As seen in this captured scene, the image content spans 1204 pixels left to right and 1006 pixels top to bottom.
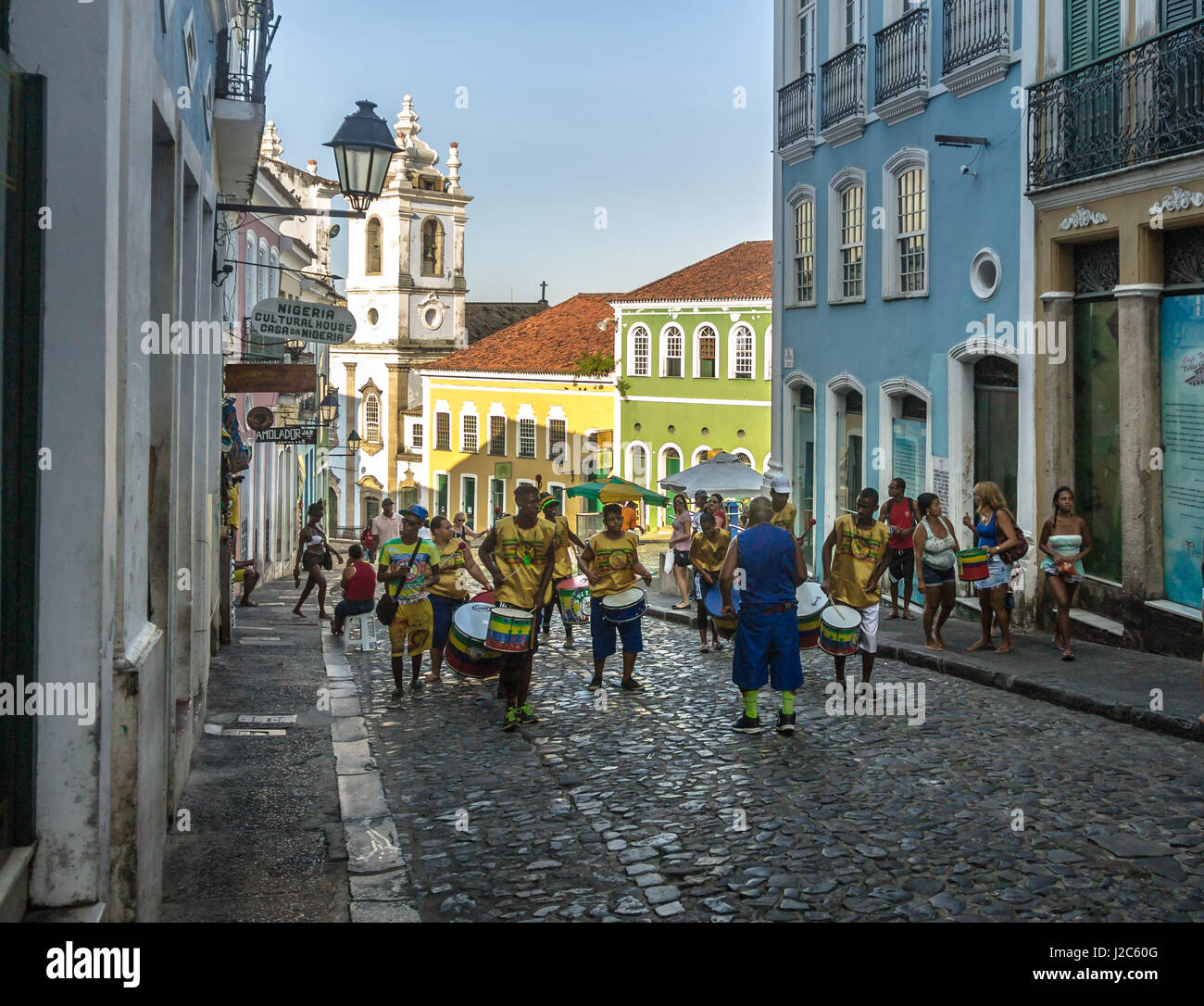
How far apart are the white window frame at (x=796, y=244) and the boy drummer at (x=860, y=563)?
11940mm

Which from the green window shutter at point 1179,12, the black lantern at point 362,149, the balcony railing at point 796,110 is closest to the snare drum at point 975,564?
the green window shutter at point 1179,12

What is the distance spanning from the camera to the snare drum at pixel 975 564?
1280 centimetres

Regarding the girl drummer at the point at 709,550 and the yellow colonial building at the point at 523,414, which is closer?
the girl drummer at the point at 709,550

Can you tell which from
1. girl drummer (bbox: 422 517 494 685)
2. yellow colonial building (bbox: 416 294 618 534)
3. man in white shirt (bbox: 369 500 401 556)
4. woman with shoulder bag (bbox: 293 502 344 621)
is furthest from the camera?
yellow colonial building (bbox: 416 294 618 534)

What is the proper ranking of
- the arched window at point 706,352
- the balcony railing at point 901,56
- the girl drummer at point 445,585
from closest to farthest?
the girl drummer at point 445,585 → the balcony railing at point 901,56 → the arched window at point 706,352

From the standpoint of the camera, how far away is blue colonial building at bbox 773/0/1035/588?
16109 mm

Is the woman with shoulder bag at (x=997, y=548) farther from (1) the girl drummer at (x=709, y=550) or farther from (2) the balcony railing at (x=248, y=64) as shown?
(2) the balcony railing at (x=248, y=64)

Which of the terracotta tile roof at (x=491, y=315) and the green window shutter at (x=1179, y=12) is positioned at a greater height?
the terracotta tile roof at (x=491, y=315)

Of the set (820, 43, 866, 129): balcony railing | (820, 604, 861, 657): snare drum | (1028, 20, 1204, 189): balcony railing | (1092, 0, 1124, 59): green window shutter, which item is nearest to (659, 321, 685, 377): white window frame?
(820, 43, 866, 129): balcony railing

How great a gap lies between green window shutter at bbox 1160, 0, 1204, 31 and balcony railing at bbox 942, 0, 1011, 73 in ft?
9.60

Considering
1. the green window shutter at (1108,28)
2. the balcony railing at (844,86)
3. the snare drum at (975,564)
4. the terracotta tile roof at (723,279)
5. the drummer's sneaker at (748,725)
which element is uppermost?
the terracotta tile roof at (723,279)

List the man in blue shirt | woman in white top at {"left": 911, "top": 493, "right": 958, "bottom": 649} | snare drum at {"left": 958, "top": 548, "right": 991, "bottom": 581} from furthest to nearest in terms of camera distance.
Result: 1. woman in white top at {"left": 911, "top": 493, "right": 958, "bottom": 649}
2. snare drum at {"left": 958, "top": 548, "right": 991, "bottom": 581}
3. the man in blue shirt

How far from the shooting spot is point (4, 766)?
4.59 metres

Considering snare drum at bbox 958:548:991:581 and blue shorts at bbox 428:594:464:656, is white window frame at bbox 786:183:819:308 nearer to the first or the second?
snare drum at bbox 958:548:991:581
